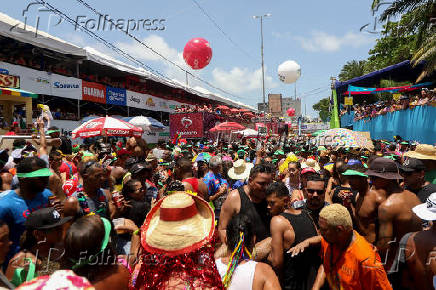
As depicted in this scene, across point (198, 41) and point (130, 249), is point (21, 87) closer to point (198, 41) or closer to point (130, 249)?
point (198, 41)

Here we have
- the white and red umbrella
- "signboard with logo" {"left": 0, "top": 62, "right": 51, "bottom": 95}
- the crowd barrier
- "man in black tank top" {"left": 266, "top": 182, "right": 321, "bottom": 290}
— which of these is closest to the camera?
"man in black tank top" {"left": 266, "top": 182, "right": 321, "bottom": 290}

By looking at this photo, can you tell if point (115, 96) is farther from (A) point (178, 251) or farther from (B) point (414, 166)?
Result: (A) point (178, 251)

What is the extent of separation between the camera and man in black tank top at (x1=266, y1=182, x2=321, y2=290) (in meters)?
2.73

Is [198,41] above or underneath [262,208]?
above

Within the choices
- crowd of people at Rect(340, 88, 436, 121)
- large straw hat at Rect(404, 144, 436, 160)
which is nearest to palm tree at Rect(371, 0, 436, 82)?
crowd of people at Rect(340, 88, 436, 121)

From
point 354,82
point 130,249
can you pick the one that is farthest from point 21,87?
point 354,82

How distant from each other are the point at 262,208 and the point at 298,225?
0.61 meters

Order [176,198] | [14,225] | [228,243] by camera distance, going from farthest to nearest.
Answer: [14,225], [228,243], [176,198]

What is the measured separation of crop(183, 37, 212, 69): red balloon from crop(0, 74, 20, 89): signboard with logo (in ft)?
28.5

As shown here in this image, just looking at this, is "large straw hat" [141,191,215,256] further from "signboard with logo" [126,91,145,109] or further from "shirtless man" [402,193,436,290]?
"signboard with logo" [126,91,145,109]

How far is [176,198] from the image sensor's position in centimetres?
193

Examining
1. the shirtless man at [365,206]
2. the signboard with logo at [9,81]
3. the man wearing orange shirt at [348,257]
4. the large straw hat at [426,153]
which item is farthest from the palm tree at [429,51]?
the signboard with logo at [9,81]

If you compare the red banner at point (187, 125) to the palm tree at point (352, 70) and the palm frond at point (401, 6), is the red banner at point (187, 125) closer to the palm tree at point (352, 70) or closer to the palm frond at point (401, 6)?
the palm frond at point (401, 6)

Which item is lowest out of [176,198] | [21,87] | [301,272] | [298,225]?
[301,272]
